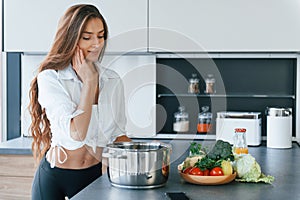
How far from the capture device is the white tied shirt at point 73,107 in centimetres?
211

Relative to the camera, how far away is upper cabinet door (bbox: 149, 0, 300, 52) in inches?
119

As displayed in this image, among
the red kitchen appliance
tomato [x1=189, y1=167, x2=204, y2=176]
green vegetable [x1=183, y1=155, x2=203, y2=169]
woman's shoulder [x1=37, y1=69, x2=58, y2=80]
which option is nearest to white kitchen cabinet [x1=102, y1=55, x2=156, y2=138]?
the red kitchen appliance

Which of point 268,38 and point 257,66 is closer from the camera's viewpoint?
point 268,38

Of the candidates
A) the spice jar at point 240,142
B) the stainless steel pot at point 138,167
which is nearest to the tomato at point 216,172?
the stainless steel pot at point 138,167

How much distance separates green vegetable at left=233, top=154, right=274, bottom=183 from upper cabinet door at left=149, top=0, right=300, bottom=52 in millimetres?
1141

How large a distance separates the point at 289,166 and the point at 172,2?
3.95ft

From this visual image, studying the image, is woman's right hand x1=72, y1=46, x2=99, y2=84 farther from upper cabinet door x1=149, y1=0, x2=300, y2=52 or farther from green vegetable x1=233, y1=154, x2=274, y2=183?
upper cabinet door x1=149, y1=0, x2=300, y2=52

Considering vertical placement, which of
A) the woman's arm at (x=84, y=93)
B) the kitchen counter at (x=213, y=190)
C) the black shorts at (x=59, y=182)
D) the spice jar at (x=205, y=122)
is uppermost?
the woman's arm at (x=84, y=93)

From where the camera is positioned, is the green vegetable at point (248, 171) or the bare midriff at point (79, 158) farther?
the bare midriff at point (79, 158)

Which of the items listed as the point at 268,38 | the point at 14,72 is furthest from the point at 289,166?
the point at 14,72

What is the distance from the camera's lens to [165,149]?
6.27 ft

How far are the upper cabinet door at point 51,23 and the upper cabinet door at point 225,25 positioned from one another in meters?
0.09

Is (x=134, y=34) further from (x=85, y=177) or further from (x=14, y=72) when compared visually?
(x=85, y=177)

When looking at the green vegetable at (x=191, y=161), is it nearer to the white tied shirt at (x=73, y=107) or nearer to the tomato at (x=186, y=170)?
the tomato at (x=186, y=170)
